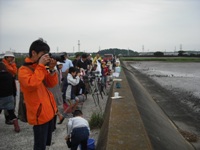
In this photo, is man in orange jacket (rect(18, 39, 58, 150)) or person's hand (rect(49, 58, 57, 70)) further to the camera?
person's hand (rect(49, 58, 57, 70))

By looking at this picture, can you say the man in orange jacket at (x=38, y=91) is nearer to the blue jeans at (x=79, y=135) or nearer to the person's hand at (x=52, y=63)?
the person's hand at (x=52, y=63)

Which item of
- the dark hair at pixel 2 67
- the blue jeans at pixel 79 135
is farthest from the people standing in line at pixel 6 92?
the blue jeans at pixel 79 135

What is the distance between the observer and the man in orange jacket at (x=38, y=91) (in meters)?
3.00

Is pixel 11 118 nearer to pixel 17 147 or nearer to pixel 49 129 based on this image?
pixel 17 147

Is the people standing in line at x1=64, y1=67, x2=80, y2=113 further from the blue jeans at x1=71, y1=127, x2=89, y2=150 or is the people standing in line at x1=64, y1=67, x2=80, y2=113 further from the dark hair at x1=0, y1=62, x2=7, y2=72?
the blue jeans at x1=71, y1=127, x2=89, y2=150

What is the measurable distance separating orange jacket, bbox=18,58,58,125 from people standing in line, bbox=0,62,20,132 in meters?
3.11

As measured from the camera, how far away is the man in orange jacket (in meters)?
3.00

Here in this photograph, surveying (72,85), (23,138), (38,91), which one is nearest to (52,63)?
(38,91)

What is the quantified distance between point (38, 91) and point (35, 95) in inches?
2.7

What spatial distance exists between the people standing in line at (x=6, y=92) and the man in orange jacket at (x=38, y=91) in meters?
3.06

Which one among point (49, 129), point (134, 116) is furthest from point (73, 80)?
point (49, 129)

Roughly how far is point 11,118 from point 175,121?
260 inches

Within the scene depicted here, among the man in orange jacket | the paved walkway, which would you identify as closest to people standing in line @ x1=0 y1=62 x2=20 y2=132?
the paved walkway

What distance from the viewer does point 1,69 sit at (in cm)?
601
